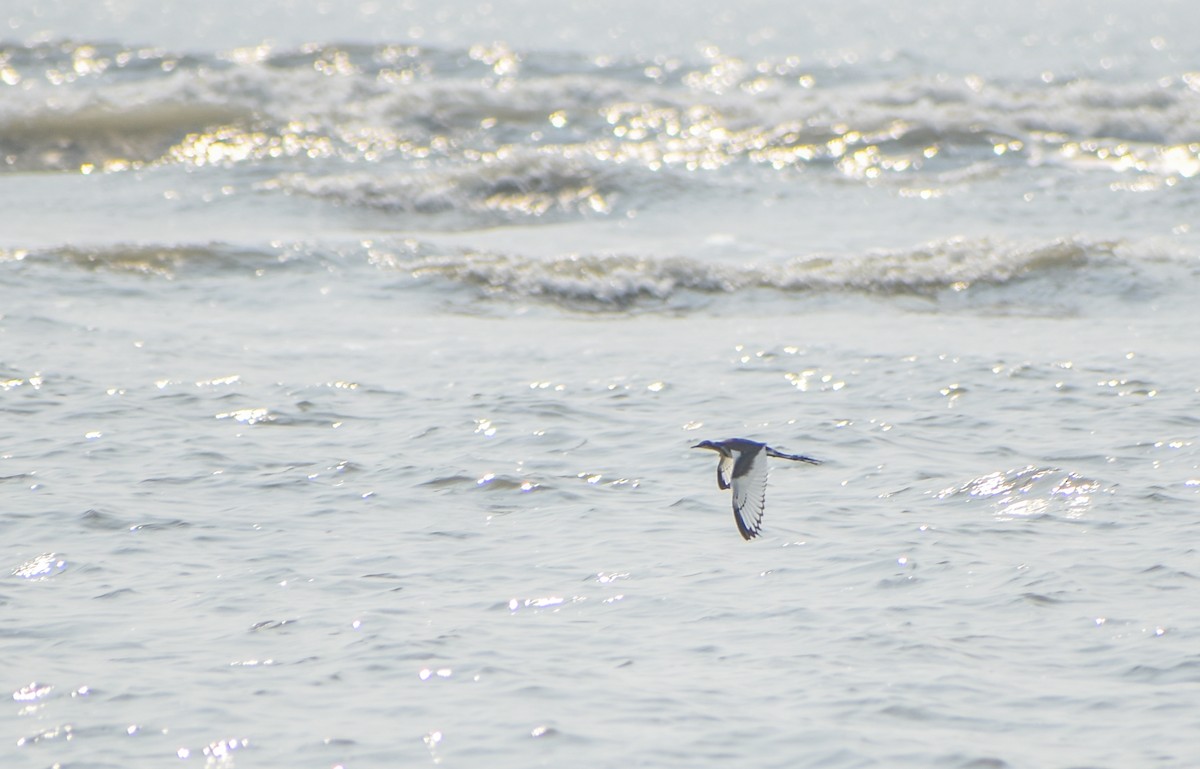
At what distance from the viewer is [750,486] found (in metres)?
6.91

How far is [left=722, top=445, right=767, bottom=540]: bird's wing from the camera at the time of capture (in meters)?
6.81

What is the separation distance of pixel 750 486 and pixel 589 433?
8.21 feet

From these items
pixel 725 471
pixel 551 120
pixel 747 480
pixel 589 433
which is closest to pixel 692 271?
pixel 589 433

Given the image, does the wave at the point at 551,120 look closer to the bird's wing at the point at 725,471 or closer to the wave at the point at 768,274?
the wave at the point at 768,274

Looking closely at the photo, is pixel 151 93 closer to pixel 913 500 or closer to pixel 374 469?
pixel 374 469

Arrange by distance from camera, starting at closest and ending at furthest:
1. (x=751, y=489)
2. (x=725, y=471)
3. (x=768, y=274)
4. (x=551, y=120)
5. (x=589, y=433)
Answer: (x=751, y=489)
(x=725, y=471)
(x=589, y=433)
(x=768, y=274)
(x=551, y=120)

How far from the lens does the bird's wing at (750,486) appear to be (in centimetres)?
681

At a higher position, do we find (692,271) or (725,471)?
(692,271)

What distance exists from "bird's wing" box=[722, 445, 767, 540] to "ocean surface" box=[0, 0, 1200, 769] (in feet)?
0.89

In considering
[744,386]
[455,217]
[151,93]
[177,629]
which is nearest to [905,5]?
[151,93]

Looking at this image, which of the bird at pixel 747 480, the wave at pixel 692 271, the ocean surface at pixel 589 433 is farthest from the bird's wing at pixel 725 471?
the wave at pixel 692 271

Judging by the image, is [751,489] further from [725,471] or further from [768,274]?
[768,274]

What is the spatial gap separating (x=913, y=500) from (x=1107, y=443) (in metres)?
1.66

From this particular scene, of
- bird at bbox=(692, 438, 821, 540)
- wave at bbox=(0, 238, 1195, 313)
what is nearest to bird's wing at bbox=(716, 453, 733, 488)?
bird at bbox=(692, 438, 821, 540)
